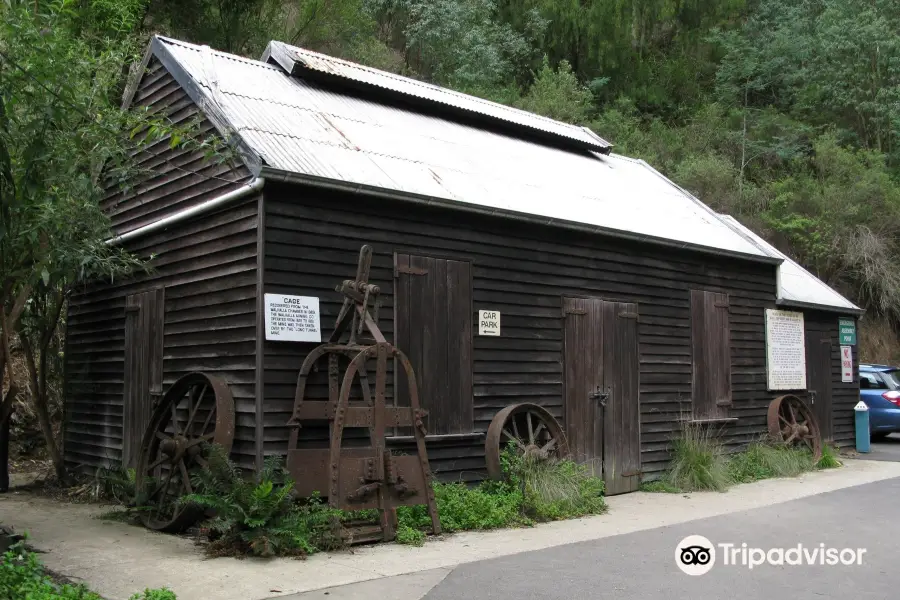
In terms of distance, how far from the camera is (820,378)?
16.2 meters

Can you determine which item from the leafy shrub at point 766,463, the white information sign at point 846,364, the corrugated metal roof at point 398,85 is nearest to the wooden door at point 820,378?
the white information sign at point 846,364

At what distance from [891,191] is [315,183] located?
80.0 feet

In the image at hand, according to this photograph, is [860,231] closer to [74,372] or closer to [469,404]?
[469,404]

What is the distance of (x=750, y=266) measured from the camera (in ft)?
47.7

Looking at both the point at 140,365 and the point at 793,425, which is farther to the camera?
the point at 793,425

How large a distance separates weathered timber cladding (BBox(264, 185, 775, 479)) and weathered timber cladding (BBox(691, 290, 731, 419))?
18 centimetres

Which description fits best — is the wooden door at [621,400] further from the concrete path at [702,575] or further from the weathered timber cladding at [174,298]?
the weathered timber cladding at [174,298]

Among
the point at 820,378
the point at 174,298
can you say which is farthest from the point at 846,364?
the point at 174,298

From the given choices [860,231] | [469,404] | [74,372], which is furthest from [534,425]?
[860,231]

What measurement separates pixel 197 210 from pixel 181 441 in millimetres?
2484

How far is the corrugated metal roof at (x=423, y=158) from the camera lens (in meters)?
9.48

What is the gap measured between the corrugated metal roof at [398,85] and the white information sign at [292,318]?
15.2 feet

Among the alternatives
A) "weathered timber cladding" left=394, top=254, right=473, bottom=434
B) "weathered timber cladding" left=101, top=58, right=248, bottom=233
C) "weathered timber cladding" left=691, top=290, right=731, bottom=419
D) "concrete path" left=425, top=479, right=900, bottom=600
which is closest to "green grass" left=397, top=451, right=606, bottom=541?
"weathered timber cladding" left=394, top=254, right=473, bottom=434

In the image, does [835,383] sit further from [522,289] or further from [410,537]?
[410,537]
